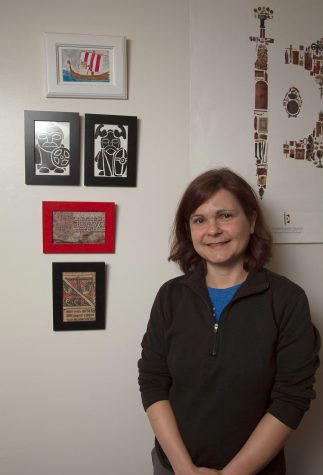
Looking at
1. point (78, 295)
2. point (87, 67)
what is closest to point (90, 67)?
point (87, 67)

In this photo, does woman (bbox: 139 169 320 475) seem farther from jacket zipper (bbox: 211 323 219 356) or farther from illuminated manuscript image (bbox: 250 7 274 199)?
illuminated manuscript image (bbox: 250 7 274 199)

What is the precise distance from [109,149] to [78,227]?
30cm

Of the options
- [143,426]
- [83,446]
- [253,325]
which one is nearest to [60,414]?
[83,446]

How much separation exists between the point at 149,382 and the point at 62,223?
608 millimetres

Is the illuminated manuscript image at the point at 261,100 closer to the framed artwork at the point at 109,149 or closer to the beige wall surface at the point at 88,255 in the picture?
the beige wall surface at the point at 88,255

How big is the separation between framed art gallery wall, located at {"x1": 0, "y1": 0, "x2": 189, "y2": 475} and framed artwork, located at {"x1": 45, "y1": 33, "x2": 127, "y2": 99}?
0.03 m

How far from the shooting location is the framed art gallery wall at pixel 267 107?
3.84 feet

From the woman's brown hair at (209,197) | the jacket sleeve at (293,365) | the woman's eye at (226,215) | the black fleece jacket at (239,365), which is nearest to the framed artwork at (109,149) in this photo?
the woman's brown hair at (209,197)

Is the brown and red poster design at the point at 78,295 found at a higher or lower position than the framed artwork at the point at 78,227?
lower

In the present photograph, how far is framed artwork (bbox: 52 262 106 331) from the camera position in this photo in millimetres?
1165

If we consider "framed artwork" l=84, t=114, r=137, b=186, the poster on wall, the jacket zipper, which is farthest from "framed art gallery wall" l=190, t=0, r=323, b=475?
the jacket zipper

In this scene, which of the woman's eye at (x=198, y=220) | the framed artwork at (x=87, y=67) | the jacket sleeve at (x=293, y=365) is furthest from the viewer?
the framed artwork at (x=87, y=67)

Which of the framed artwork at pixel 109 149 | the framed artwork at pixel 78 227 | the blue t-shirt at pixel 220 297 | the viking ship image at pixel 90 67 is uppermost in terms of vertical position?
the viking ship image at pixel 90 67

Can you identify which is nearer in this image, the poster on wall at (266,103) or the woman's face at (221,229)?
the woman's face at (221,229)
